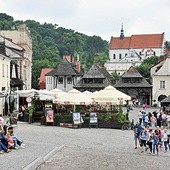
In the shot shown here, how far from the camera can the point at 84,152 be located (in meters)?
22.7

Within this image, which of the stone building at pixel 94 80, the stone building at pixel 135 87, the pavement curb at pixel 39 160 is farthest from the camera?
the stone building at pixel 94 80

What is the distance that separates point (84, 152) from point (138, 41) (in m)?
147

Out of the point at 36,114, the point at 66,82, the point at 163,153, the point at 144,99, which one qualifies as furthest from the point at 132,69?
the point at 163,153

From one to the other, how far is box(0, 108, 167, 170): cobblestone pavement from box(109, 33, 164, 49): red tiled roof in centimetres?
13239

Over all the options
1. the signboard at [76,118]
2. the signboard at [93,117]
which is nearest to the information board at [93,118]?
the signboard at [93,117]

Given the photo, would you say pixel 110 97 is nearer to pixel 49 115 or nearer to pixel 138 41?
pixel 49 115

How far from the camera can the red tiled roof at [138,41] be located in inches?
6496

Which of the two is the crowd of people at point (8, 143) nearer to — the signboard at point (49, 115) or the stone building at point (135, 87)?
the signboard at point (49, 115)

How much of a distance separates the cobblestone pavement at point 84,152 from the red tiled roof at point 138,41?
434ft

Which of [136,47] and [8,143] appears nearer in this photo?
[8,143]

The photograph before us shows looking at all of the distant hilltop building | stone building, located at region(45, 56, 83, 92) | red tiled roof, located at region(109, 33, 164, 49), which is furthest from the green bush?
red tiled roof, located at region(109, 33, 164, 49)

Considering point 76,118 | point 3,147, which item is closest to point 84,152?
point 3,147

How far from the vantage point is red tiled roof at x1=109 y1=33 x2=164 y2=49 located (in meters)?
165

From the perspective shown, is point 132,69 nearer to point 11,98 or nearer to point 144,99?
point 144,99
